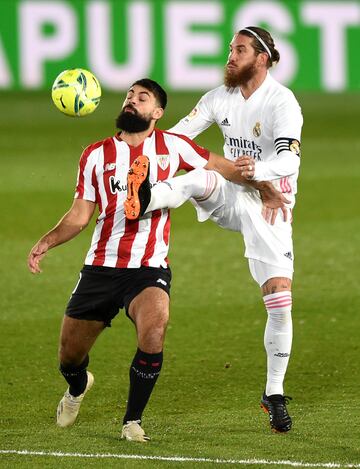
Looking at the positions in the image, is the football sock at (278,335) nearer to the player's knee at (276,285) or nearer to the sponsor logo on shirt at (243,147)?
the player's knee at (276,285)

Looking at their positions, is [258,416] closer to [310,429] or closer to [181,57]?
[310,429]

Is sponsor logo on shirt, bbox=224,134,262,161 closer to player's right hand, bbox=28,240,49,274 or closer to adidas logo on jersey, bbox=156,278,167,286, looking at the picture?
adidas logo on jersey, bbox=156,278,167,286

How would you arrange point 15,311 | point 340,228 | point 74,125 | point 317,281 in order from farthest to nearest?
point 74,125 → point 340,228 → point 317,281 → point 15,311

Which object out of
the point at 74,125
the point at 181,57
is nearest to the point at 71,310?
the point at 74,125

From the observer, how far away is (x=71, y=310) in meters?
6.89

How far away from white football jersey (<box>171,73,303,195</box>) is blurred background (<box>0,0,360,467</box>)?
4.86 ft

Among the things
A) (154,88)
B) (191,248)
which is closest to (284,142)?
(154,88)

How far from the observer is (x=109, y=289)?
682 cm

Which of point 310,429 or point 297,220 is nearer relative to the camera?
point 310,429

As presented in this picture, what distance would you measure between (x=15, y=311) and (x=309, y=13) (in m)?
18.9

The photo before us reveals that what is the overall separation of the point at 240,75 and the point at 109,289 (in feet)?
5.43

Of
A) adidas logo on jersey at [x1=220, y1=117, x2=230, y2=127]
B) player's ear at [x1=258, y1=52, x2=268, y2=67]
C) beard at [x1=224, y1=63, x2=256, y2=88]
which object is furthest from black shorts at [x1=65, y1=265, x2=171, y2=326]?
player's ear at [x1=258, y1=52, x2=268, y2=67]

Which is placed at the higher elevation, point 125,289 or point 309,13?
point 309,13

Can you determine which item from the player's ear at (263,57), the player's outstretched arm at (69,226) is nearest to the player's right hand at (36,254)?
the player's outstretched arm at (69,226)
